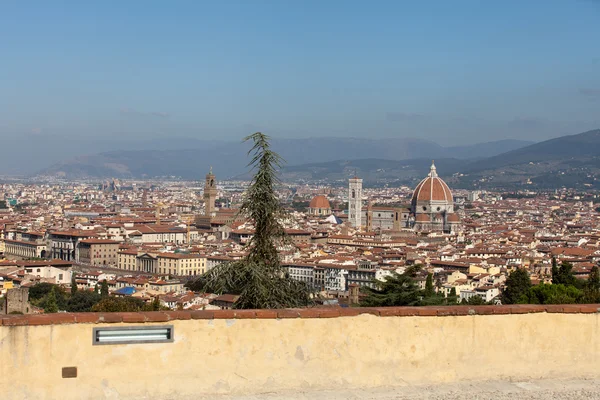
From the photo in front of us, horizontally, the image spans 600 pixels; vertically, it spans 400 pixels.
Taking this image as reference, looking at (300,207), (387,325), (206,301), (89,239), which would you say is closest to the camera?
(387,325)

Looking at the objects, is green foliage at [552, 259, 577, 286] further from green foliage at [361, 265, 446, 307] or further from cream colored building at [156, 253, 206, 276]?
cream colored building at [156, 253, 206, 276]

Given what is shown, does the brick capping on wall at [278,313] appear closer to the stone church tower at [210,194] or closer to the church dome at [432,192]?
the stone church tower at [210,194]

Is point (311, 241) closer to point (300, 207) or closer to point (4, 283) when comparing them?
point (4, 283)

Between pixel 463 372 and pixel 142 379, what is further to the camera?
pixel 463 372

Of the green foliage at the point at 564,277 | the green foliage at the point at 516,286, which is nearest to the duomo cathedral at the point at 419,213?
the green foliage at the point at 516,286

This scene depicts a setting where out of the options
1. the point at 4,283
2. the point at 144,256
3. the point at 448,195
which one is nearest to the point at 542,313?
the point at 4,283

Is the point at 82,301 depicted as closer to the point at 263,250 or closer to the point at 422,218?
the point at 263,250

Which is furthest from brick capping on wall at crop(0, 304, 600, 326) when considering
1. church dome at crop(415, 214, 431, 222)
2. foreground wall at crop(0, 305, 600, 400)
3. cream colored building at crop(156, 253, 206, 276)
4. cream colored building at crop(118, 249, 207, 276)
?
church dome at crop(415, 214, 431, 222)

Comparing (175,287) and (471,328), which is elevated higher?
(471,328)
